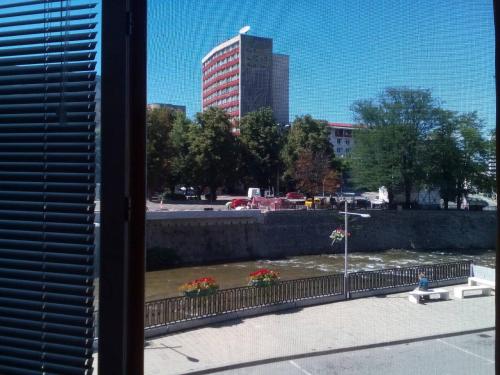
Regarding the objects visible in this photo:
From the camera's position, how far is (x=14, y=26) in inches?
41.2

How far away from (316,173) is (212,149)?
0.55m

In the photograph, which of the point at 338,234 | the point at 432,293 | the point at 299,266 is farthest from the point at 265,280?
the point at 432,293

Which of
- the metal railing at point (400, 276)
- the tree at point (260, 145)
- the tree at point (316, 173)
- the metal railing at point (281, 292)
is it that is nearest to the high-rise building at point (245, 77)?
the tree at point (260, 145)

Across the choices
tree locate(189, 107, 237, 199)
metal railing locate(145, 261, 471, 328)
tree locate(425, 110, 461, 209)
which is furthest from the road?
metal railing locate(145, 261, 471, 328)

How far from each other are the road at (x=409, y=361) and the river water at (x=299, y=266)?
Answer: 0.37 meters

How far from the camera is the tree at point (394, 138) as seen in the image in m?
1.37

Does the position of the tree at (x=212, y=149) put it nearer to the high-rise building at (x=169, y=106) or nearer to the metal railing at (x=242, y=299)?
the high-rise building at (x=169, y=106)

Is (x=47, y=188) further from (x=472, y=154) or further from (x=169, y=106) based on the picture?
(x=472, y=154)

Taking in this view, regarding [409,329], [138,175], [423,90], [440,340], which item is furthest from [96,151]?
[409,329]

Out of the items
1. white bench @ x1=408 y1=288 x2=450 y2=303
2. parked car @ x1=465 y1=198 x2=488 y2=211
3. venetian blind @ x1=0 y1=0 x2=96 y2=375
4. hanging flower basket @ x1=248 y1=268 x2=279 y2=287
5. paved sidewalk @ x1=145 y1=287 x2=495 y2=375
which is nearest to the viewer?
venetian blind @ x1=0 y1=0 x2=96 y2=375

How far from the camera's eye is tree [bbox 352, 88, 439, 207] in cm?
137

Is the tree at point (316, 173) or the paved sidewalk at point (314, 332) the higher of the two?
the tree at point (316, 173)

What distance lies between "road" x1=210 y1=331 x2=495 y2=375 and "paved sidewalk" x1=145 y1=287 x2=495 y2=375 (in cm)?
6

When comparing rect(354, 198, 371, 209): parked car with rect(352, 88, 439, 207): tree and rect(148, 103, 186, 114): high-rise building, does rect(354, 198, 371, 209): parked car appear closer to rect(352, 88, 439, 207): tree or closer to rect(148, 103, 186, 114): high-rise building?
rect(352, 88, 439, 207): tree
